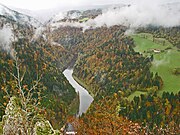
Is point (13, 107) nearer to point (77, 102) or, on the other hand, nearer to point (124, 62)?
point (77, 102)

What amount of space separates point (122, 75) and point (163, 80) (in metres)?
28.2

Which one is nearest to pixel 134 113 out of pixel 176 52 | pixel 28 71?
pixel 28 71

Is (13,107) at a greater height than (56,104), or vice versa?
(13,107)

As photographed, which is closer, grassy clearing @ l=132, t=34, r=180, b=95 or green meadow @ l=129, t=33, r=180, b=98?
green meadow @ l=129, t=33, r=180, b=98

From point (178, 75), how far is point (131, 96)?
1346 inches

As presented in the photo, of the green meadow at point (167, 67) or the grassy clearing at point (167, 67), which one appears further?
the grassy clearing at point (167, 67)

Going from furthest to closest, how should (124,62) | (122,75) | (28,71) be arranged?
(124,62)
(122,75)
(28,71)

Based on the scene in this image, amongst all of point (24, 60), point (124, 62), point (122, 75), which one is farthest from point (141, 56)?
point (24, 60)

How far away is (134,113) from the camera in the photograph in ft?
384

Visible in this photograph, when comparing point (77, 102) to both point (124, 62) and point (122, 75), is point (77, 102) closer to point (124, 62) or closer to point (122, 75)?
point (122, 75)

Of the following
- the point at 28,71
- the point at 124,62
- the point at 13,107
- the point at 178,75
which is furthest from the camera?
the point at 124,62

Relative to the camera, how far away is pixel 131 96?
14000 cm

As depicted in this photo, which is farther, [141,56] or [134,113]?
[141,56]

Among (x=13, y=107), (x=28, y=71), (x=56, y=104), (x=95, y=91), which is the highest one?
(x=13, y=107)
